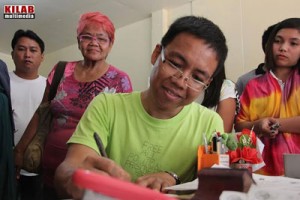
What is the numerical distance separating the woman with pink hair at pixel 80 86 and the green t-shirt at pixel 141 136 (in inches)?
19.5

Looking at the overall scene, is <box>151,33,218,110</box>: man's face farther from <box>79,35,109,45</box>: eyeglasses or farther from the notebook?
<box>79,35,109,45</box>: eyeglasses

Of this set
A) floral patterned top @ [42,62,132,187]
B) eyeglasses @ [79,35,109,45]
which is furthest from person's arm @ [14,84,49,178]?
eyeglasses @ [79,35,109,45]

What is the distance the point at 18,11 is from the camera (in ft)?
12.1

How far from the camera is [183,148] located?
913 millimetres

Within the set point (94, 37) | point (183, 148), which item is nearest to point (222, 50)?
point (183, 148)

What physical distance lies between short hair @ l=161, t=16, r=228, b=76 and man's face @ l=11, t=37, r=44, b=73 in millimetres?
1823

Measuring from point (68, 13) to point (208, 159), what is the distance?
325cm

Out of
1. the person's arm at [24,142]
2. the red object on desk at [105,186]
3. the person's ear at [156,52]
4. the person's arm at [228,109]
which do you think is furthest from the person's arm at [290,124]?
the red object on desk at [105,186]

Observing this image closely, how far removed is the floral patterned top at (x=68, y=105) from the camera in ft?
4.49

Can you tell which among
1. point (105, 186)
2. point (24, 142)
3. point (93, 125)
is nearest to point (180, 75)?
point (93, 125)

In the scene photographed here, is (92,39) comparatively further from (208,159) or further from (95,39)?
(208,159)

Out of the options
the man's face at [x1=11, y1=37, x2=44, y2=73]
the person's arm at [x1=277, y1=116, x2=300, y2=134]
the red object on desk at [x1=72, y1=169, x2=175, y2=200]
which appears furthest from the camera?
the man's face at [x1=11, y1=37, x2=44, y2=73]

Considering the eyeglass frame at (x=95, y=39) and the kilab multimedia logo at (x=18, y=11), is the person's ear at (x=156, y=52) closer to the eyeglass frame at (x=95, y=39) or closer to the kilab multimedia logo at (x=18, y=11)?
the eyeglass frame at (x=95, y=39)

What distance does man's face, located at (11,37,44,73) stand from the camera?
2.45 metres
